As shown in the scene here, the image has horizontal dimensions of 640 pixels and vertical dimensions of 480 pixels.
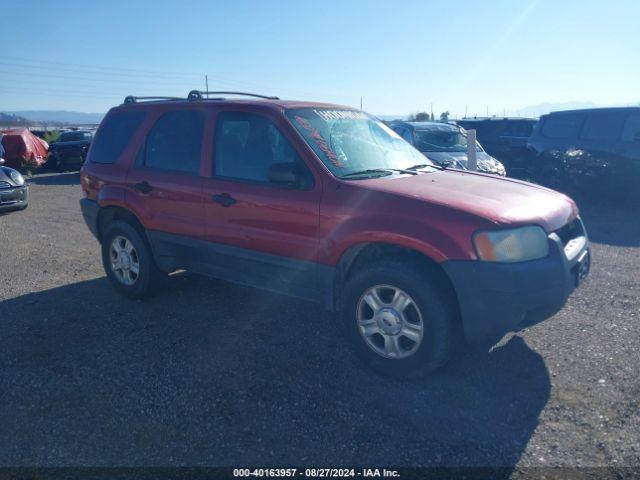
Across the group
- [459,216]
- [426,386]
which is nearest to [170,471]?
[426,386]

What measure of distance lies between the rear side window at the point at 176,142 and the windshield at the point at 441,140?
7.20m

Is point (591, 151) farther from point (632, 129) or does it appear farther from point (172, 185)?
point (172, 185)

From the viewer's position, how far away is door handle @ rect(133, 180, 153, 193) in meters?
4.94

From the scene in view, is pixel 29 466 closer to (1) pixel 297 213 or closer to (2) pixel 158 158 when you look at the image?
(1) pixel 297 213

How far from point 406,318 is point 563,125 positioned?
28.2ft

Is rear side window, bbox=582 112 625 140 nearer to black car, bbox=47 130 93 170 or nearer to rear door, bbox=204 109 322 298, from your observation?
rear door, bbox=204 109 322 298

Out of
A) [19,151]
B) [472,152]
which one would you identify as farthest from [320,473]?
[19,151]

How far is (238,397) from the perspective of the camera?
11.4 ft

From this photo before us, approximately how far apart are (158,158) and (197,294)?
1.47m

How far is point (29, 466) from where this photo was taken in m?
2.83

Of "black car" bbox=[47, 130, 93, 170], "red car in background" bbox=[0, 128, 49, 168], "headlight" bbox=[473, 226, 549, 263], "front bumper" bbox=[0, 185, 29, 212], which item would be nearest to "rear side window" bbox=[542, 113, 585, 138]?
"headlight" bbox=[473, 226, 549, 263]

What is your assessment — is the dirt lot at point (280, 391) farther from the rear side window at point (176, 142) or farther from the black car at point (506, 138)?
the black car at point (506, 138)

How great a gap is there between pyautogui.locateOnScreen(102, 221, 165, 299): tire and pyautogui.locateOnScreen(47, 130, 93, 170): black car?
16.0 meters

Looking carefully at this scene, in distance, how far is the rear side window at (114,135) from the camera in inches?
207
